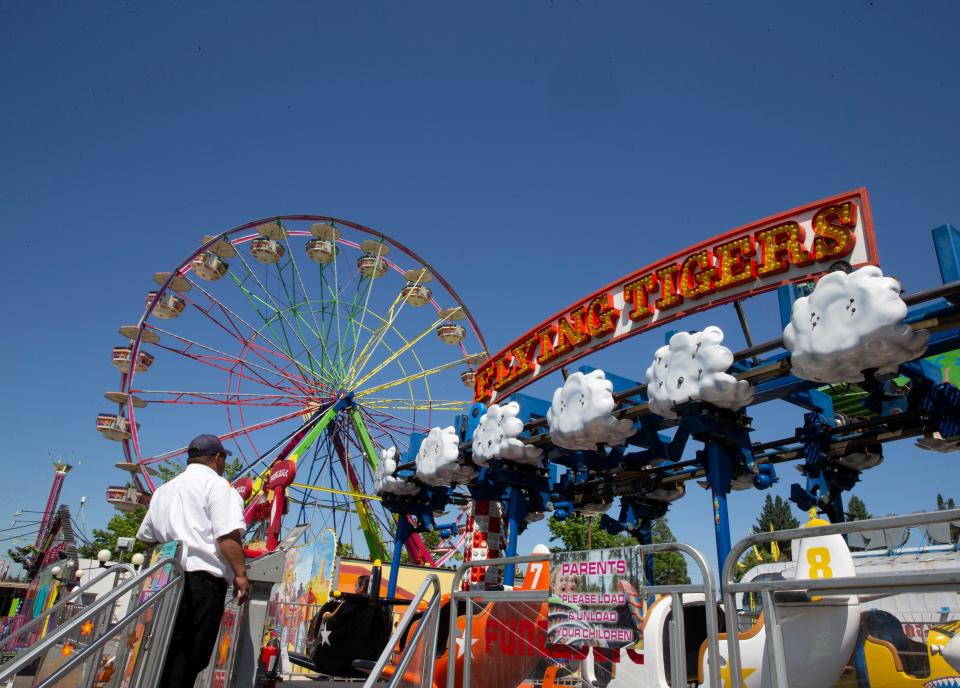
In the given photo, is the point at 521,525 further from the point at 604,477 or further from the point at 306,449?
the point at 306,449

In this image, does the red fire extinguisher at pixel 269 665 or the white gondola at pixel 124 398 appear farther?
the white gondola at pixel 124 398

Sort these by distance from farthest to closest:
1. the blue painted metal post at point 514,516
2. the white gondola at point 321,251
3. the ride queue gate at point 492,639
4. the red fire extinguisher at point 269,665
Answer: the white gondola at point 321,251
the blue painted metal post at point 514,516
the red fire extinguisher at point 269,665
the ride queue gate at point 492,639

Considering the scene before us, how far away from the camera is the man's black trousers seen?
3.21 m

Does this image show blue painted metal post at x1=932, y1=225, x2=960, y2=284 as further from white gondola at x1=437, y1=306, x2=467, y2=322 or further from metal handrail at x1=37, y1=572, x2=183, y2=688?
white gondola at x1=437, y1=306, x2=467, y2=322

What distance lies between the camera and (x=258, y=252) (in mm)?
20234

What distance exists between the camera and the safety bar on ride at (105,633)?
255 centimetres

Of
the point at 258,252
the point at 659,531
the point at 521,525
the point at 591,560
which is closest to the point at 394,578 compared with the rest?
the point at 521,525

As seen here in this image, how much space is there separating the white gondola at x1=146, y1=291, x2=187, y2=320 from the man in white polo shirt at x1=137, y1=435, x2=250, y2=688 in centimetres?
1805

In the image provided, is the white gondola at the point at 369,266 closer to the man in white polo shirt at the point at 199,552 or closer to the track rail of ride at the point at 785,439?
the track rail of ride at the point at 785,439

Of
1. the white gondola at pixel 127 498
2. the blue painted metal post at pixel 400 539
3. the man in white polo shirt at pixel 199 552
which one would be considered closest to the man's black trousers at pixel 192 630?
the man in white polo shirt at pixel 199 552

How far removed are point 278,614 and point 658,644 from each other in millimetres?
12395

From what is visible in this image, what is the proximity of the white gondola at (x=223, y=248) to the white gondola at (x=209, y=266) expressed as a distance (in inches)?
5.3

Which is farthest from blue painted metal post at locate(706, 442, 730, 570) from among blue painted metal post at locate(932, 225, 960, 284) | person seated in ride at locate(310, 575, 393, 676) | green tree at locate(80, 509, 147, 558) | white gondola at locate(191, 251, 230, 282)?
green tree at locate(80, 509, 147, 558)

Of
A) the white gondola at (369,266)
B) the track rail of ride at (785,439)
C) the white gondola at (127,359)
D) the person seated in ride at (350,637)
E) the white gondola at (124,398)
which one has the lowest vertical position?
the person seated in ride at (350,637)
